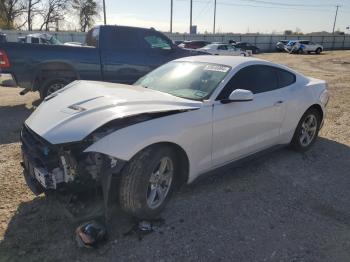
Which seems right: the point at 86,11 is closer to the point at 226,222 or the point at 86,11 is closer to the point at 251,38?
the point at 251,38

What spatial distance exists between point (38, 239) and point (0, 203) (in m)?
0.90

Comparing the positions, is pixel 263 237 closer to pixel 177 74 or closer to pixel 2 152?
pixel 177 74

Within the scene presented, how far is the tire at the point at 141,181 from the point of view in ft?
10.1

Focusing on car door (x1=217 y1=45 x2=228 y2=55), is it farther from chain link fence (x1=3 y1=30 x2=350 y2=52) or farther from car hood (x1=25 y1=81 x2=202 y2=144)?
car hood (x1=25 y1=81 x2=202 y2=144)

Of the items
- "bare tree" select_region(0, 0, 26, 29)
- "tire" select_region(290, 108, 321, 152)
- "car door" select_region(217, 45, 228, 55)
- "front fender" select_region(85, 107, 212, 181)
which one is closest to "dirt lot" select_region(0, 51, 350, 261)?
"tire" select_region(290, 108, 321, 152)

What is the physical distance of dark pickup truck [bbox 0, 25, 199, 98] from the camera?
745 centimetres

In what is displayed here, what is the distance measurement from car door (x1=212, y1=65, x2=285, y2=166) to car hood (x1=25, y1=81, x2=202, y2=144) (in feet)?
1.42

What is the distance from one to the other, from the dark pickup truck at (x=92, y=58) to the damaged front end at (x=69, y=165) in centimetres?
490

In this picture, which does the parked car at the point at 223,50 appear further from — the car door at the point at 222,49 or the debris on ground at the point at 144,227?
the debris on ground at the point at 144,227

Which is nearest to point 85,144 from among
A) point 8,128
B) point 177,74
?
point 177,74

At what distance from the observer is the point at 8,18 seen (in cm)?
5012

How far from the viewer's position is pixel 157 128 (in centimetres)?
318

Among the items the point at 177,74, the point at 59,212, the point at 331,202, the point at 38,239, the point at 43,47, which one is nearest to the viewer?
the point at 38,239

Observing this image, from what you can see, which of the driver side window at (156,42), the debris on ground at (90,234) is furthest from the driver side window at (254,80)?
the driver side window at (156,42)
